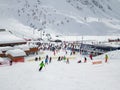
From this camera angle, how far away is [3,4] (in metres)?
154

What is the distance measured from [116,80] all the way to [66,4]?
17349 centimetres

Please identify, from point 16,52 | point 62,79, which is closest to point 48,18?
point 16,52

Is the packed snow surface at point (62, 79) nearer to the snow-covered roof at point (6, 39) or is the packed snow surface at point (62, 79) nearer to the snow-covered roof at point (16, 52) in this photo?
the snow-covered roof at point (16, 52)

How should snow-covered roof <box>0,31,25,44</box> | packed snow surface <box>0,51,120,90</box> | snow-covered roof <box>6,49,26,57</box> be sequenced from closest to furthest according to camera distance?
packed snow surface <box>0,51,120,90</box> → snow-covered roof <box>6,49,26,57</box> → snow-covered roof <box>0,31,25,44</box>

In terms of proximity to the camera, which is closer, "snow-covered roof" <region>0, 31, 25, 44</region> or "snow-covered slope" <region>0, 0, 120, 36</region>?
"snow-covered roof" <region>0, 31, 25, 44</region>

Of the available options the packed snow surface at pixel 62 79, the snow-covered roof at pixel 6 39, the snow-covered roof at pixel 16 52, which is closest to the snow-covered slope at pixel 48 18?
the snow-covered roof at pixel 6 39

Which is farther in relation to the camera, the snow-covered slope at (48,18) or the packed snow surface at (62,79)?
the snow-covered slope at (48,18)

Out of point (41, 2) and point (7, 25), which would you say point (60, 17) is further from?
point (7, 25)

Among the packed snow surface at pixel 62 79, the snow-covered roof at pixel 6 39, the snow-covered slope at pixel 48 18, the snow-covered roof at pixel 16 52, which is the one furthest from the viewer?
the snow-covered slope at pixel 48 18

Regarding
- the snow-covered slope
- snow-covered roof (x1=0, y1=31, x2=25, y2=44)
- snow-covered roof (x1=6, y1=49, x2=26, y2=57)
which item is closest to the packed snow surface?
snow-covered roof (x1=6, y1=49, x2=26, y2=57)

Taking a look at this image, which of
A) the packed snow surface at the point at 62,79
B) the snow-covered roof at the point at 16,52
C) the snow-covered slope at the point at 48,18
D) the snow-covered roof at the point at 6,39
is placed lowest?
the packed snow surface at the point at 62,79

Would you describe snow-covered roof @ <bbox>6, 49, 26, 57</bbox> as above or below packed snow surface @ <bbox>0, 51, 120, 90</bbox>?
above

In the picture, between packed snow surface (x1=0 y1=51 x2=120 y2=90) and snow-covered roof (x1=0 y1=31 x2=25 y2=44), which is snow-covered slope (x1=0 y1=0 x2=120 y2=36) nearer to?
snow-covered roof (x1=0 y1=31 x2=25 y2=44)

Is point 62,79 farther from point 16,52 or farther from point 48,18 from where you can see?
point 48,18
